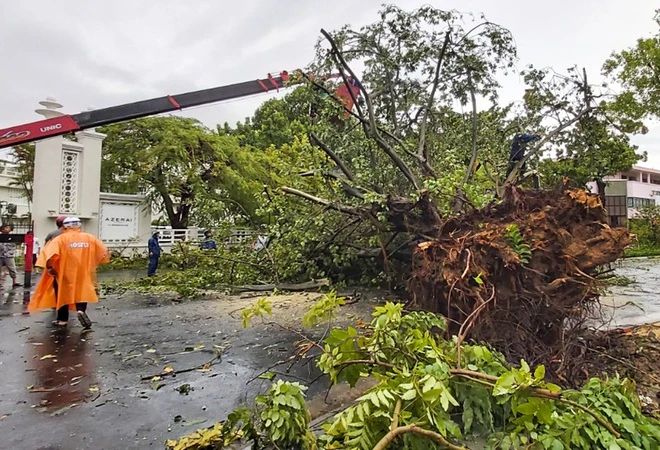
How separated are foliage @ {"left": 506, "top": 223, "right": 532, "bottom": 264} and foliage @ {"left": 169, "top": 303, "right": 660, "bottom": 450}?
1.71 m

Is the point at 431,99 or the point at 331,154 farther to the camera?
the point at 431,99

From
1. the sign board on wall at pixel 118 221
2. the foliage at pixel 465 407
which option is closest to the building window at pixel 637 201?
the sign board on wall at pixel 118 221

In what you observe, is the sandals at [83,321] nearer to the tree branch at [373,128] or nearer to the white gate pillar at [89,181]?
the tree branch at [373,128]

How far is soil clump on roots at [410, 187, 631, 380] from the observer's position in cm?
370

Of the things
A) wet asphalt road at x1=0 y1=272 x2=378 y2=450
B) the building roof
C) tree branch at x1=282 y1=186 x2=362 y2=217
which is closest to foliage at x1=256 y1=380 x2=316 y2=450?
wet asphalt road at x1=0 y1=272 x2=378 y2=450

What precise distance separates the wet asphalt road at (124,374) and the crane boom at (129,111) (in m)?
7.69

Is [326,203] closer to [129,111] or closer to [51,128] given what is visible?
[129,111]

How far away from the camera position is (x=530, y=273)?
3998 mm

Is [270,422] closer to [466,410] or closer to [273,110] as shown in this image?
[466,410]

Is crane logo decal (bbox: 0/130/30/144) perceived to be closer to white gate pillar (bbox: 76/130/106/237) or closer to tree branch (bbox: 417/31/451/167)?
white gate pillar (bbox: 76/130/106/237)

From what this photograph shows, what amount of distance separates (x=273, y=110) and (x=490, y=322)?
22.0 m

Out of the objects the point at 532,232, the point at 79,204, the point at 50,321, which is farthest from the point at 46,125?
the point at 532,232

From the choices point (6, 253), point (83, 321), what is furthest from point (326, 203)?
point (6, 253)

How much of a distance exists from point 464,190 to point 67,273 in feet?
17.0
